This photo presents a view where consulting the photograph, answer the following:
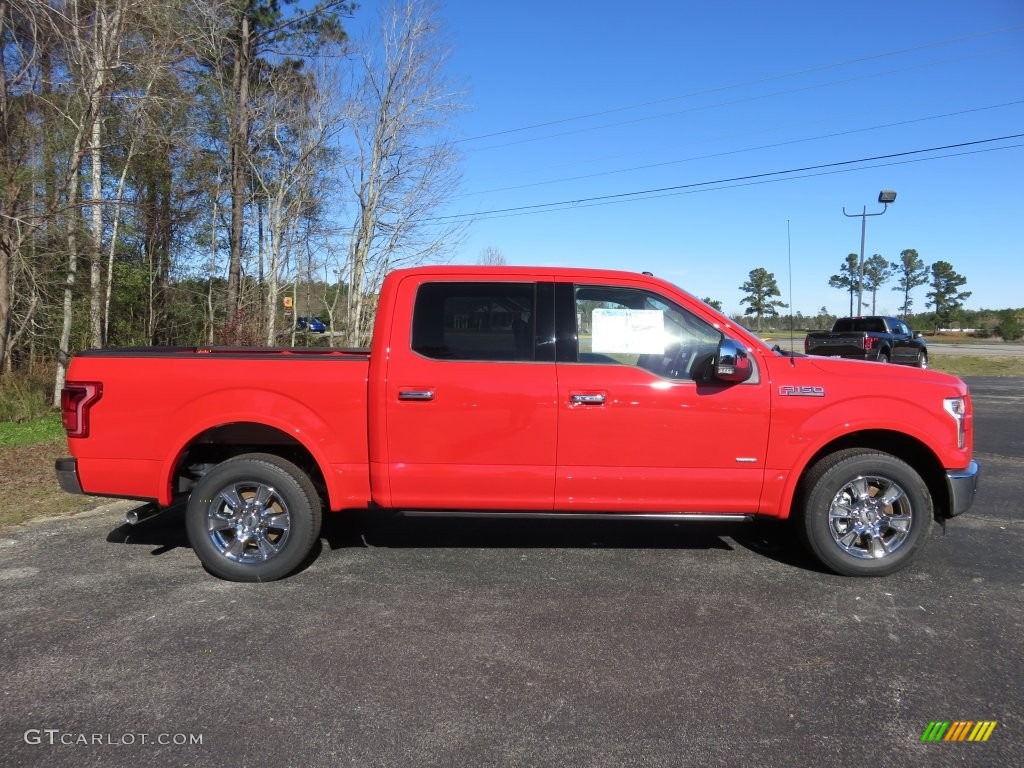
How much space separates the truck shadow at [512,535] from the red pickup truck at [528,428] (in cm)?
59

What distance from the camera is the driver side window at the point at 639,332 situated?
4.35 metres

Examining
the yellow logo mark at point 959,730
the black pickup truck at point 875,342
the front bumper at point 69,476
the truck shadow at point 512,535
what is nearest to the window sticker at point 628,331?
the truck shadow at point 512,535

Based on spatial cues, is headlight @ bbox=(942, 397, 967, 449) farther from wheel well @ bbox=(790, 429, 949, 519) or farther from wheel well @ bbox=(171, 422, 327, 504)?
wheel well @ bbox=(171, 422, 327, 504)

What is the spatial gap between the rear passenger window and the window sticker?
17.3 inches

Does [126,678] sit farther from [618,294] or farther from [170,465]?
[618,294]

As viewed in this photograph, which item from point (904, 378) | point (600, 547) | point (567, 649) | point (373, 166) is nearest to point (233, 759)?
point (567, 649)

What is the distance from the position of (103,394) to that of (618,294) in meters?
3.38

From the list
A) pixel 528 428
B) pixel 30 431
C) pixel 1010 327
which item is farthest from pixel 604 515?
pixel 1010 327

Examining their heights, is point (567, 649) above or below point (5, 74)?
below

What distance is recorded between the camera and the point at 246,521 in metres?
4.30

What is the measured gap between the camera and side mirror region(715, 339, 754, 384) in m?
4.06

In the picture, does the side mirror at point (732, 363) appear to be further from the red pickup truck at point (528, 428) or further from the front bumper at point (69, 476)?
the front bumper at point (69, 476)

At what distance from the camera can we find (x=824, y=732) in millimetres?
2781

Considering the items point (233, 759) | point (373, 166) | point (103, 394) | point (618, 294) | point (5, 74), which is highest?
point (373, 166)
